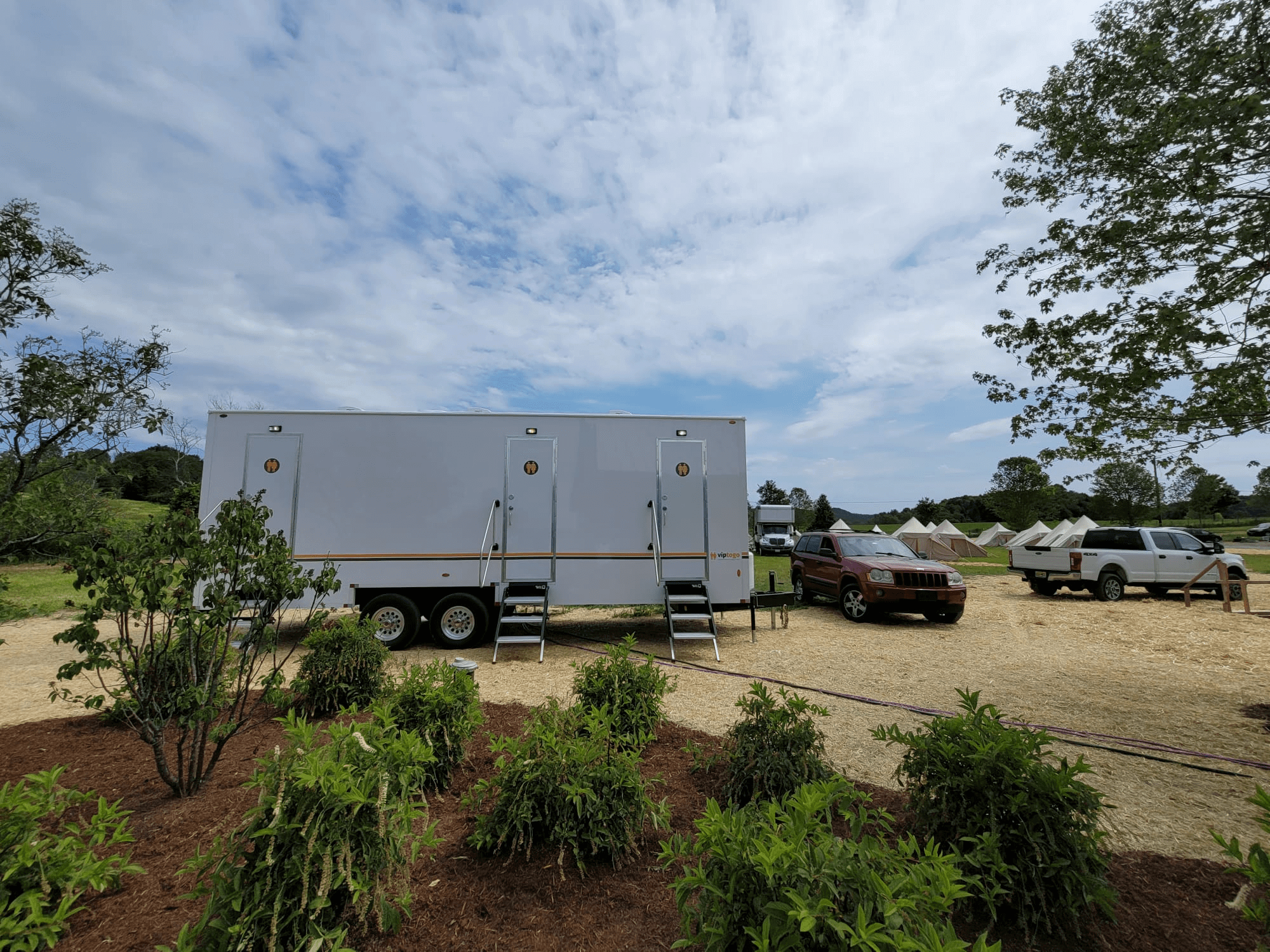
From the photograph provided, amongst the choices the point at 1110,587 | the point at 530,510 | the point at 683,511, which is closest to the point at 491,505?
the point at 530,510

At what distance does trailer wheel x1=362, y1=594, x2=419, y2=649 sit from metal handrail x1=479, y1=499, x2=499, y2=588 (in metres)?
1.01

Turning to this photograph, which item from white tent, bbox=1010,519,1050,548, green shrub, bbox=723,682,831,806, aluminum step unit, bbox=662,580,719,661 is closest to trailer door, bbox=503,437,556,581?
aluminum step unit, bbox=662,580,719,661

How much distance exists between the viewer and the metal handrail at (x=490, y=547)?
8.15 m

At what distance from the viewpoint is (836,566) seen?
11.3 m

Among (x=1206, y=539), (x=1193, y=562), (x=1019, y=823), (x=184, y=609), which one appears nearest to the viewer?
(x=1019, y=823)

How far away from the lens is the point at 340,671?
488 cm

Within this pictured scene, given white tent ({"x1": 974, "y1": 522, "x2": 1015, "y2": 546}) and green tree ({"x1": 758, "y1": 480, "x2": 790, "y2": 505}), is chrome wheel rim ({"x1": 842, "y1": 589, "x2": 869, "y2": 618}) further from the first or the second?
green tree ({"x1": 758, "y1": 480, "x2": 790, "y2": 505})

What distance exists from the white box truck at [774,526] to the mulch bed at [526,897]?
3171 cm

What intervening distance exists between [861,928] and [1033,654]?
8.46m

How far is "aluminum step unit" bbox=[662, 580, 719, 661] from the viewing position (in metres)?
7.70

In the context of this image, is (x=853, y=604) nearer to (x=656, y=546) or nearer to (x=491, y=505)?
(x=656, y=546)

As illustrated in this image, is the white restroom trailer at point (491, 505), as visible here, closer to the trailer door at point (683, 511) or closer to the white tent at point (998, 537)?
the trailer door at point (683, 511)

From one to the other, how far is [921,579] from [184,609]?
34.2ft

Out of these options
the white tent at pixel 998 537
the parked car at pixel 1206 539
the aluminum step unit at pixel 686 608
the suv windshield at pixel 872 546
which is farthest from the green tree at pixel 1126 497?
the aluminum step unit at pixel 686 608
